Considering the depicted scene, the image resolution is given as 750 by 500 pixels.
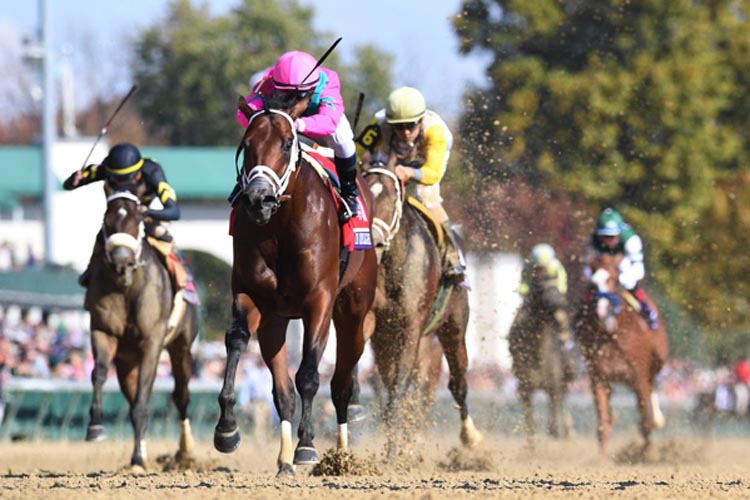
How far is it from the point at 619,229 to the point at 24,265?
54.1ft

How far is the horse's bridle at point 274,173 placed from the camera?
27.7 ft

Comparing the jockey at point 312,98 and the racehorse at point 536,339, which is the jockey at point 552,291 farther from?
the jockey at point 312,98

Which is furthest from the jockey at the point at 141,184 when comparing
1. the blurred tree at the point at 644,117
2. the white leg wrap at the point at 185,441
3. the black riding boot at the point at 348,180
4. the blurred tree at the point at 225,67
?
the blurred tree at the point at 225,67

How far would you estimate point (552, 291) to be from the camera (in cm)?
1691

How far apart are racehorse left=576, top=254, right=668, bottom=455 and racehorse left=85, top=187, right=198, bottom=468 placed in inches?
188

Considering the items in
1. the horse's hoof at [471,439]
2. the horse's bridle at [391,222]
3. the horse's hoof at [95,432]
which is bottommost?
the horse's hoof at [471,439]

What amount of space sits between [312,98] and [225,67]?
38.5m

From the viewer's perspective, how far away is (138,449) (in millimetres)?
11656

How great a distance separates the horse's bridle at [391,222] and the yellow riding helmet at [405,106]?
0.41 metres

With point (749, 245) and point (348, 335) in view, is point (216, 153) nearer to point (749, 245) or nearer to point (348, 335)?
point (749, 245)

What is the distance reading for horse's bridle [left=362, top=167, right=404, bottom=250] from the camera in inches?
427

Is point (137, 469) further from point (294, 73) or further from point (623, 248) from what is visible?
point (623, 248)

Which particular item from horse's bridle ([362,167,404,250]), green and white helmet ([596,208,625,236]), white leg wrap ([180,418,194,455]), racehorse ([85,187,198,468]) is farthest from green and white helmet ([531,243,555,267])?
horse's bridle ([362,167,404,250])

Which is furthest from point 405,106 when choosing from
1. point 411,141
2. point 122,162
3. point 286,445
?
point 286,445
